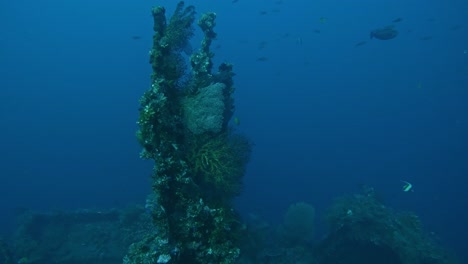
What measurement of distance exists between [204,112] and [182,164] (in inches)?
68.0

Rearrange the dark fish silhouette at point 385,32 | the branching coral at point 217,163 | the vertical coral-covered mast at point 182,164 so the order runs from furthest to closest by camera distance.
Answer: the dark fish silhouette at point 385,32 → the branching coral at point 217,163 → the vertical coral-covered mast at point 182,164

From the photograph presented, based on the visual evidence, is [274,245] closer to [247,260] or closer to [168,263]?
[247,260]

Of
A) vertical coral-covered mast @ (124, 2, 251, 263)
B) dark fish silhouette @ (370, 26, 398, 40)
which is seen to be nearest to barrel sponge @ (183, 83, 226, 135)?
vertical coral-covered mast @ (124, 2, 251, 263)

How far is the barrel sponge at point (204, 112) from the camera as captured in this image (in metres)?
7.43

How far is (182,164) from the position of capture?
6016mm

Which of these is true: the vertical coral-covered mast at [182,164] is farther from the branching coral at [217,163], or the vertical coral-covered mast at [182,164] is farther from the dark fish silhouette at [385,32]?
the dark fish silhouette at [385,32]

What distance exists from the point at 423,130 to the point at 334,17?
304 ft

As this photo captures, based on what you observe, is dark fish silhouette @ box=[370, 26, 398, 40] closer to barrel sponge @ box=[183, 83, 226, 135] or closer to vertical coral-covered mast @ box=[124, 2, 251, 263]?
vertical coral-covered mast @ box=[124, 2, 251, 263]

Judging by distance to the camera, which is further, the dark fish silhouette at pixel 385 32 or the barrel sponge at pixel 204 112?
the dark fish silhouette at pixel 385 32

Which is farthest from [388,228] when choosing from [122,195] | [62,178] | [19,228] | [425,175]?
[62,178]

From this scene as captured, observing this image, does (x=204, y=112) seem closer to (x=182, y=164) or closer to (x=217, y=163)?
(x=217, y=163)

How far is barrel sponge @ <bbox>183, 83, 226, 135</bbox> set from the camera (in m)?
7.43

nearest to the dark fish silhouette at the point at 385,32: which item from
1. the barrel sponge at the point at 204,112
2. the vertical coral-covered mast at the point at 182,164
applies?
the vertical coral-covered mast at the point at 182,164

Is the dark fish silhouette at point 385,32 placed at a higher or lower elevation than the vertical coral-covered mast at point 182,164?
higher
